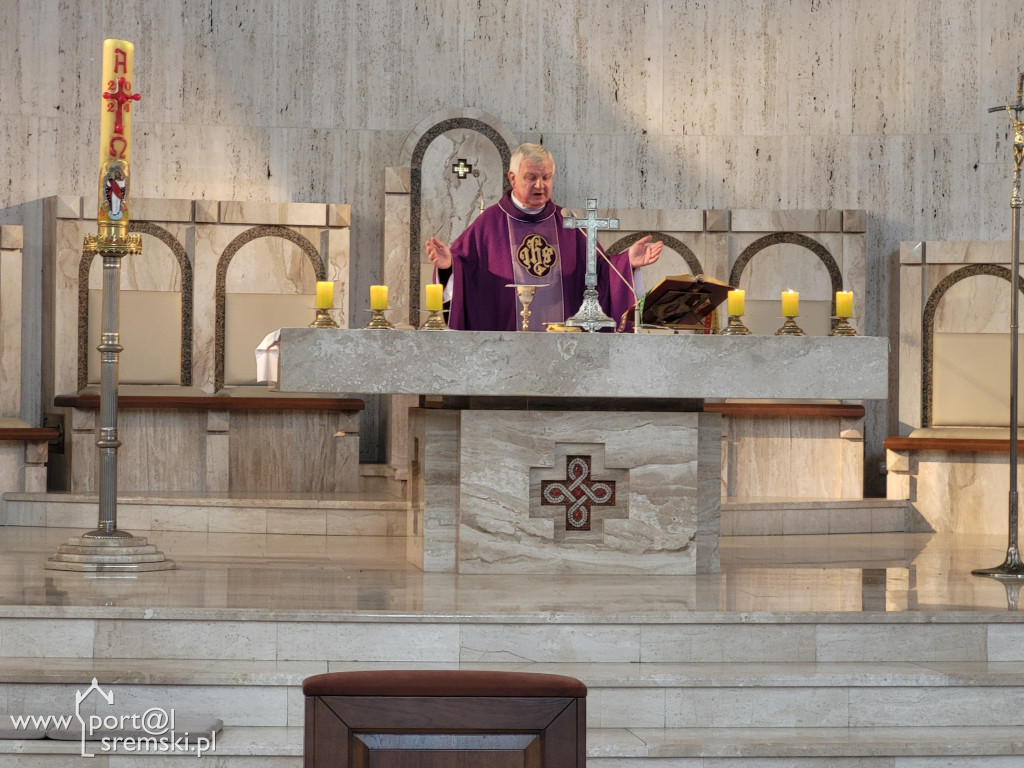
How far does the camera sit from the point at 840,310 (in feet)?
19.0

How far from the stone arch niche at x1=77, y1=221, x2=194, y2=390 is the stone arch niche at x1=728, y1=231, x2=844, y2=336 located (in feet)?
11.9

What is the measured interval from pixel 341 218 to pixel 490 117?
120 centimetres

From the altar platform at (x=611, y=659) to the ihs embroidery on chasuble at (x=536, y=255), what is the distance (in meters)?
2.16

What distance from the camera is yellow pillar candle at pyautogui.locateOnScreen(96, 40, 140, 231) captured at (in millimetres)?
5898

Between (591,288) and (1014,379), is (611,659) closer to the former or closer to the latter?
(591,288)

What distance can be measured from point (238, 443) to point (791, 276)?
3.83 meters

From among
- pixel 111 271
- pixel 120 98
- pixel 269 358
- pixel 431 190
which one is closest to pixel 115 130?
pixel 120 98

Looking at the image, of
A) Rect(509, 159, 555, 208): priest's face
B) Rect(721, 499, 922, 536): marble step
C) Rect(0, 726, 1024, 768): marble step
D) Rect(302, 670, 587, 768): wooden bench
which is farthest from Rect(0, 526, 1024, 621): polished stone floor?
Rect(302, 670, 587, 768): wooden bench

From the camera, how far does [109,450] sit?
6.04 meters

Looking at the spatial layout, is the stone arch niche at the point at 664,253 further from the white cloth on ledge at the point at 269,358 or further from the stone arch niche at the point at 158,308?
the white cloth on ledge at the point at 269,358

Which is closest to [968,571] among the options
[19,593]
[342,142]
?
[19,593]

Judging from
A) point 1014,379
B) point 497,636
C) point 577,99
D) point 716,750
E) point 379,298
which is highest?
point 577,99

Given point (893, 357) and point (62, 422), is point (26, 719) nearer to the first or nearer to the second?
point (62, 422)

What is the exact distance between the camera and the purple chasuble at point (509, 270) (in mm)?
6586
